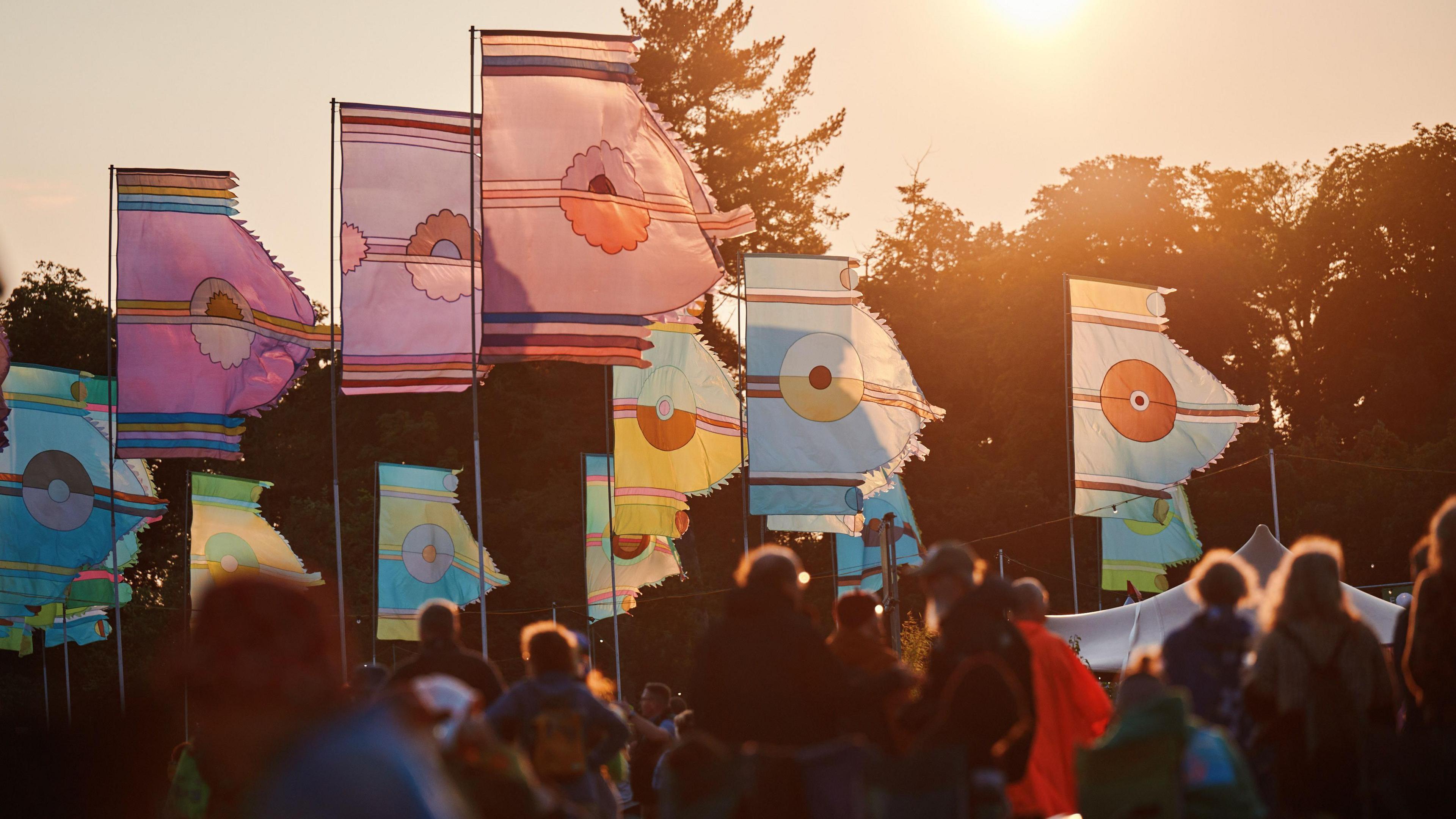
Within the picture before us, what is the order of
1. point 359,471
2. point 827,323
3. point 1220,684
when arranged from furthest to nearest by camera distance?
point 359,471, point 827,323, point 1220,684

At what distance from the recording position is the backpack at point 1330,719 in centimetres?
512

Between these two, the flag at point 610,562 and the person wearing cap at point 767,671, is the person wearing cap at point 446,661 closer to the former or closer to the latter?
the person wearing cap at point 767,671

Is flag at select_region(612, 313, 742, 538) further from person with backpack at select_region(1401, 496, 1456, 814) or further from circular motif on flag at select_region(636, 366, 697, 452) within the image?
person with backpack at select_region(1401, 496, 1456, 814)

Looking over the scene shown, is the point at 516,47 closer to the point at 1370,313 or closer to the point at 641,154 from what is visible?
the point at 641,154

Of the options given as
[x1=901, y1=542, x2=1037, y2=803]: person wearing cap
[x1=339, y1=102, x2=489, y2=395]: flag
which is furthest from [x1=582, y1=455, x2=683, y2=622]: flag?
[x1=901, y1=542, x2=1037, y2=803]: person wearing cap

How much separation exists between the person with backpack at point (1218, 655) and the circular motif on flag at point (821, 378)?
1108 cm

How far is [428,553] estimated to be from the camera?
969 inches

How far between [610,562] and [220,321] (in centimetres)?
917

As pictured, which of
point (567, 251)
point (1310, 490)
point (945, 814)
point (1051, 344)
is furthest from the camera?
point (1051, 344)

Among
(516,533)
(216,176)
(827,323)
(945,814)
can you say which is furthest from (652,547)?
(945,814)

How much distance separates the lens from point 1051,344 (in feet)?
133

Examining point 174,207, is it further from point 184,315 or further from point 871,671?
point 871,671

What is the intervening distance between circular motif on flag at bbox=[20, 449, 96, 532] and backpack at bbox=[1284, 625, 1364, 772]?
24358 mm

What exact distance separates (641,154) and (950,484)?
96.4 feet
